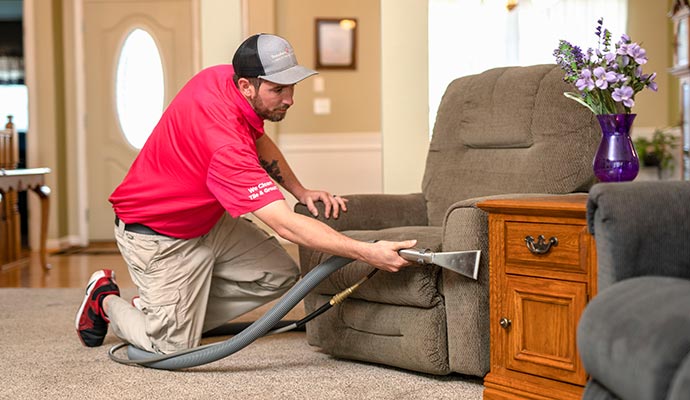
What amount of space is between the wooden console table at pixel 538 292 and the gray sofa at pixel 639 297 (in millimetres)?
300

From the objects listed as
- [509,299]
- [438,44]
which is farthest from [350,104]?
[509,299]

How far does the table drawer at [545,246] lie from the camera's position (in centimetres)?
213

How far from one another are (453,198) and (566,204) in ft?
3.31

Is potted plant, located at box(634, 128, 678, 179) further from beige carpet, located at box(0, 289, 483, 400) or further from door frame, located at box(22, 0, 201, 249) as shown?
beige carpet, located at box(0, 289, 483, 400)

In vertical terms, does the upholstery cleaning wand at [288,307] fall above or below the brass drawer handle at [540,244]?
below

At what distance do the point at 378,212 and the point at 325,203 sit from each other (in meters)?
0.23

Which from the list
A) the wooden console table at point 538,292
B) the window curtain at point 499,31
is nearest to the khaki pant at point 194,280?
the wooden console table at point 538,292

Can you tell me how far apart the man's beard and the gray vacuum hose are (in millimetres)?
484

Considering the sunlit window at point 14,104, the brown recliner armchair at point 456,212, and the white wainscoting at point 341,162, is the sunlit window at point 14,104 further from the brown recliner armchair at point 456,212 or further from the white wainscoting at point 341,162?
the brown recliner armchair at point 456,212

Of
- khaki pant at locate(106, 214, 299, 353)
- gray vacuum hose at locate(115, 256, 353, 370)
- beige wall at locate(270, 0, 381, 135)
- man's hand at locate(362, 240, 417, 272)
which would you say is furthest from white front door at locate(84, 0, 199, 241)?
man's hand at locate(362, 240, 417, 272)

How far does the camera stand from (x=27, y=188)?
5.71 m

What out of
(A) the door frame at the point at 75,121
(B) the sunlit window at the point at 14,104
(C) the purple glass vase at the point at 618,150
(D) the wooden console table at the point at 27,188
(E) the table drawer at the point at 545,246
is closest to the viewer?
(E) the table drawer at the point at 545,246

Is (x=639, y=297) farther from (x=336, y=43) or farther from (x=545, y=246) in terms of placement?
(x=336, y=43)

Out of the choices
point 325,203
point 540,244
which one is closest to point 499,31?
point 325,203
